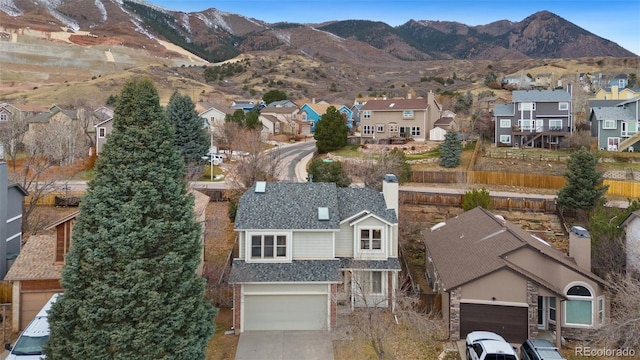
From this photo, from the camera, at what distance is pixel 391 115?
6450 cm

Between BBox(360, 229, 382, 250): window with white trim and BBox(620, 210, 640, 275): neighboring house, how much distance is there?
39.6 ft

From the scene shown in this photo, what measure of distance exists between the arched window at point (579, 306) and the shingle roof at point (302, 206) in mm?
8138

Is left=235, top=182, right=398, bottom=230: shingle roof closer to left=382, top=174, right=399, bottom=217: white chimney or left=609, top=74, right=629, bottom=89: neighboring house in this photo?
left=382, top=174, right=399, bottom=217: white chimney

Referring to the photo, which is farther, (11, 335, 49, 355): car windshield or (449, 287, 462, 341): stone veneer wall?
(449, 287, 462, 341): stone veneer wall

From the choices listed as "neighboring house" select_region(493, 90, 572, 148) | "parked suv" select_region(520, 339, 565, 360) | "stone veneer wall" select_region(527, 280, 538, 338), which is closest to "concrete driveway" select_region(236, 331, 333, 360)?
"parked suv" select_region(520, 339, 565, 360)

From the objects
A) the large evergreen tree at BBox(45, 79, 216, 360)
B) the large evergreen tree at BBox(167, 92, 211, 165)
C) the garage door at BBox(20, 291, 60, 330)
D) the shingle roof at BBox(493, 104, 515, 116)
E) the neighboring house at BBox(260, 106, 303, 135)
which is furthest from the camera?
the neighboring house at BBox(260, 106, 303, 135)

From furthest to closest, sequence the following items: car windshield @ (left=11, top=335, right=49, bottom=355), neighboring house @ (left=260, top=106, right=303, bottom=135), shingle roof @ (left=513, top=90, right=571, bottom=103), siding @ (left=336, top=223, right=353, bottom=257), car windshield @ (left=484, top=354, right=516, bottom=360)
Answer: neighboring house @ (left=260, top=106, right=303, bottom=135) → shingle roof @ (left=513, top=90, right=571, bottom=103) → siding @ (left=336, top=223, right=353, bottom=257) → car windshield @ (left=484, top=354, right=516, bottom=360) → car windshield @ (left=11, top=335, right=49, bottom=355)

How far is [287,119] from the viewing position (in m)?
77.6

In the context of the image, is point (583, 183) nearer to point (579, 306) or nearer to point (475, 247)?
point (475, 247)

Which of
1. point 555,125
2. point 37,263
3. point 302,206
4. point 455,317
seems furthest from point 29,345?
point 555,125

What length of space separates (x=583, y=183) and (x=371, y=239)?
22.7 metres

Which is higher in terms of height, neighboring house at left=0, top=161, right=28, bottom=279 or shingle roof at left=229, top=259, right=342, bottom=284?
neighboring house at left=0, top=161, right=28, bottom=279

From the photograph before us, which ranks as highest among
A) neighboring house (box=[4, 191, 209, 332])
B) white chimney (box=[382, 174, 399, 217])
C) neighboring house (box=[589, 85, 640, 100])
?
neighboring house (box=[589, 85, 640, 100])

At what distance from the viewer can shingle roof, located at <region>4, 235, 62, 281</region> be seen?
1881 cm
